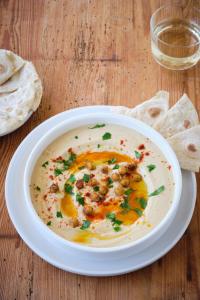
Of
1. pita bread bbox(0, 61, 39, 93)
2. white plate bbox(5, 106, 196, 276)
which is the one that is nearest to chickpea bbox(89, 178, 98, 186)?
white plate bbox(5, 106, 196, 276)

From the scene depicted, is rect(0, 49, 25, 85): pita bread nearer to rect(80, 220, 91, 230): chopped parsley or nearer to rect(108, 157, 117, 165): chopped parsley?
rect(108, 157, 117, 165): chopped parsley

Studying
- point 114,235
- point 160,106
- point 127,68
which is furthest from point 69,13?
point 114,235

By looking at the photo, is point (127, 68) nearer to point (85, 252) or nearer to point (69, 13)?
point (69, 13)

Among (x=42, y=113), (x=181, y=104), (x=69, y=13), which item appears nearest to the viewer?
(x=181, y=104)

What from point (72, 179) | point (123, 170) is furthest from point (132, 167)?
point (72, 179)

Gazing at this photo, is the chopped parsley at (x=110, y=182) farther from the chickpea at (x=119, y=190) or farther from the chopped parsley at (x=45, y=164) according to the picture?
the chopped parsley at (x=45, y=164)

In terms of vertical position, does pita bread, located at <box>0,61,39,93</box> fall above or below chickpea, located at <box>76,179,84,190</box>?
above

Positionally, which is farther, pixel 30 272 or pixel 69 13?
pixel 69 13
